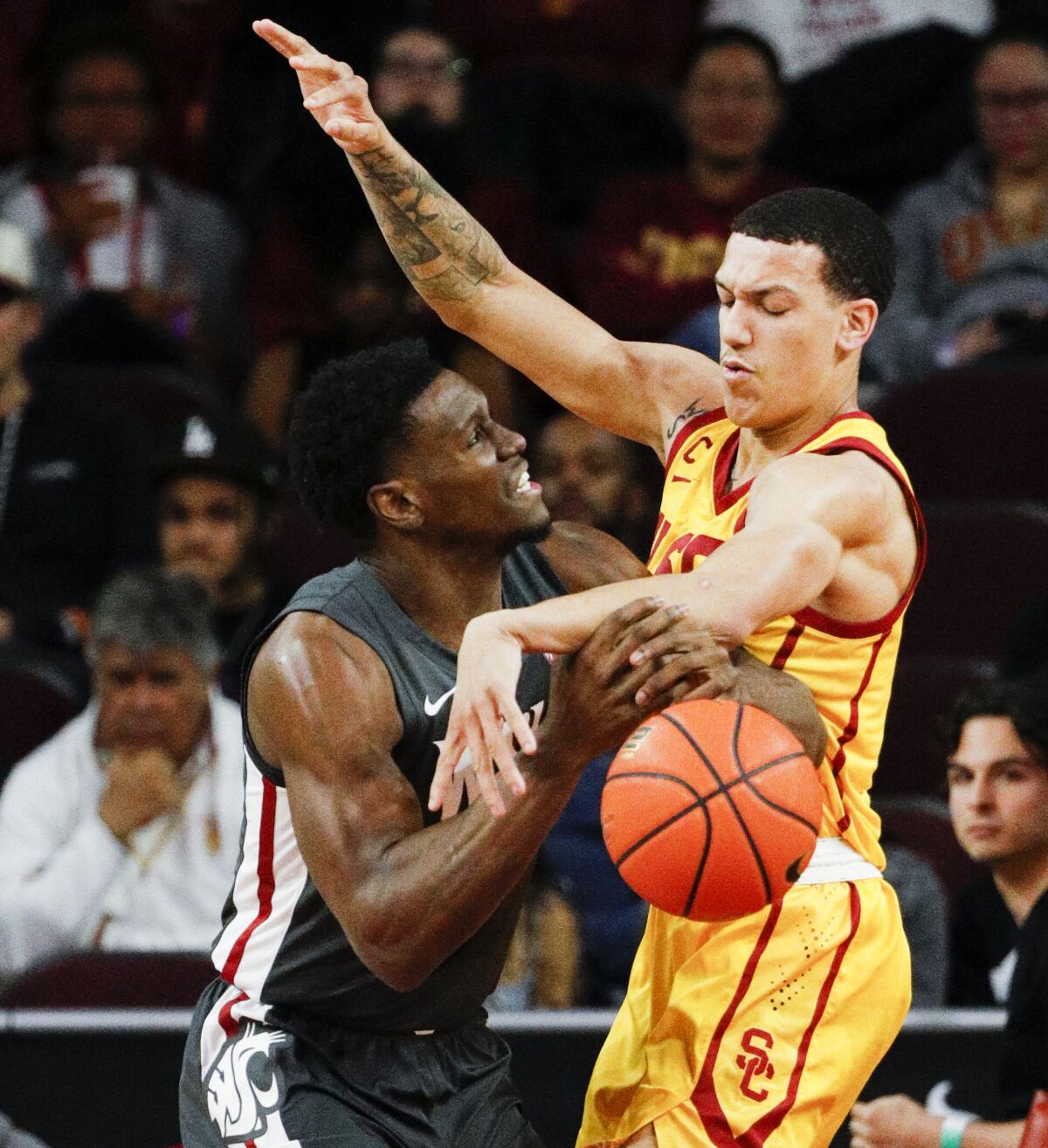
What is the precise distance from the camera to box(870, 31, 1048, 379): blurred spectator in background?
23.9 feet

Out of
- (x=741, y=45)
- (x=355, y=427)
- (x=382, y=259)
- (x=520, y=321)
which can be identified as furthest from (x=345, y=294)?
(x=355, y=427)

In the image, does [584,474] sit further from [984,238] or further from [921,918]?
[921,918]

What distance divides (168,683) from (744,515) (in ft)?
8.65

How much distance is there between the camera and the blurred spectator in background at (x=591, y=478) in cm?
655

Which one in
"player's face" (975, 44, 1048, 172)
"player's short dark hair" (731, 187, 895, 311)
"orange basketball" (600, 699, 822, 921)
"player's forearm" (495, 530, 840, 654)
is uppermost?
"player's face" (975, 44, 1048, 172)

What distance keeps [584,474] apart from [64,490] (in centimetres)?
169

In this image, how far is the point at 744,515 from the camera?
340 cm

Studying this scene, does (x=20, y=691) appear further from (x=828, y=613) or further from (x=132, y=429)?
(x=828, y=613)

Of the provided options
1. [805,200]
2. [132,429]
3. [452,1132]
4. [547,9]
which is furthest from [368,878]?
[547,9]

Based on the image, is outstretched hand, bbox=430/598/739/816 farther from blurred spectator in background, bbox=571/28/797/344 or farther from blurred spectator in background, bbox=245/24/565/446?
blurred spectator in background, bbox=571/28/797/344

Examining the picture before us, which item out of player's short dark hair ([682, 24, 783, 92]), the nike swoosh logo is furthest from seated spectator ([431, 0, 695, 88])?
the nike swoosh logo

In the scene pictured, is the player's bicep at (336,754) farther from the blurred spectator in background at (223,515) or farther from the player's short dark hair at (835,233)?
the blurred spectator in background at (223,515)

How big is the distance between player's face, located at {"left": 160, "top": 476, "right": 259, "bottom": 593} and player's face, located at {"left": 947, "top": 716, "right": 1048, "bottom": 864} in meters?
2.57

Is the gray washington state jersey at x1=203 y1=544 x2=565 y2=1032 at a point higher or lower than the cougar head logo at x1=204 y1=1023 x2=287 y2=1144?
higher
